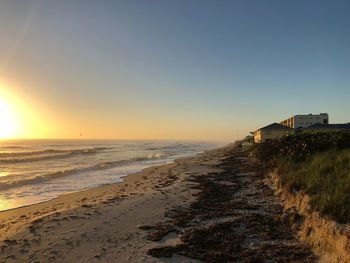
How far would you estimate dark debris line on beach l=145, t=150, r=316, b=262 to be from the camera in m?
7.29

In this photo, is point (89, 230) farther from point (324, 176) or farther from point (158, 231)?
point (324, 176)

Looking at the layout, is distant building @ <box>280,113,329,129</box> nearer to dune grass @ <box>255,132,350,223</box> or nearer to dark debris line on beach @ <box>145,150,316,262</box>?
dune grass @ <box>255,132,350,223</box>

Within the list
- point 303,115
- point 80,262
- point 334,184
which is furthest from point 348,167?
point 303,115

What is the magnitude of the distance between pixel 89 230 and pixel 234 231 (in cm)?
381

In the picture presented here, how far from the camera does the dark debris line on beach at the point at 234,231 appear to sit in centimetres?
729

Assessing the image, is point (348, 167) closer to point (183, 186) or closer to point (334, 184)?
point (334, 184)

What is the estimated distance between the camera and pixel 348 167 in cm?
1062

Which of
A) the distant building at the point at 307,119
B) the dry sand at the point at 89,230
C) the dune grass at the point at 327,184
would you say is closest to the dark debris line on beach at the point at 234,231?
the dry sand at the point at 89,230

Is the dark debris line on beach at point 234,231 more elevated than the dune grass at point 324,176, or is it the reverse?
the dune grass at point 324,176

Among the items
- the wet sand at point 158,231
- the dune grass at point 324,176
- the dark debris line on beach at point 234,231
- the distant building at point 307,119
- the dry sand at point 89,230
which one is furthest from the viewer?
the distant building at point 307,119

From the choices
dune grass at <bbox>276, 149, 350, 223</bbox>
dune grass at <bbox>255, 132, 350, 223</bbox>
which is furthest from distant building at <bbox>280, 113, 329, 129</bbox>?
dune grass at <bbox>276, 149, 350, 223</bbox>

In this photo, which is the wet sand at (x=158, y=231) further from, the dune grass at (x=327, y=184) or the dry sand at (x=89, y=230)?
the dune grass at (x=327, y=184)

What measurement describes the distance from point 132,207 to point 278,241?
18.5ft

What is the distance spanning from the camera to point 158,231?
353 inches
